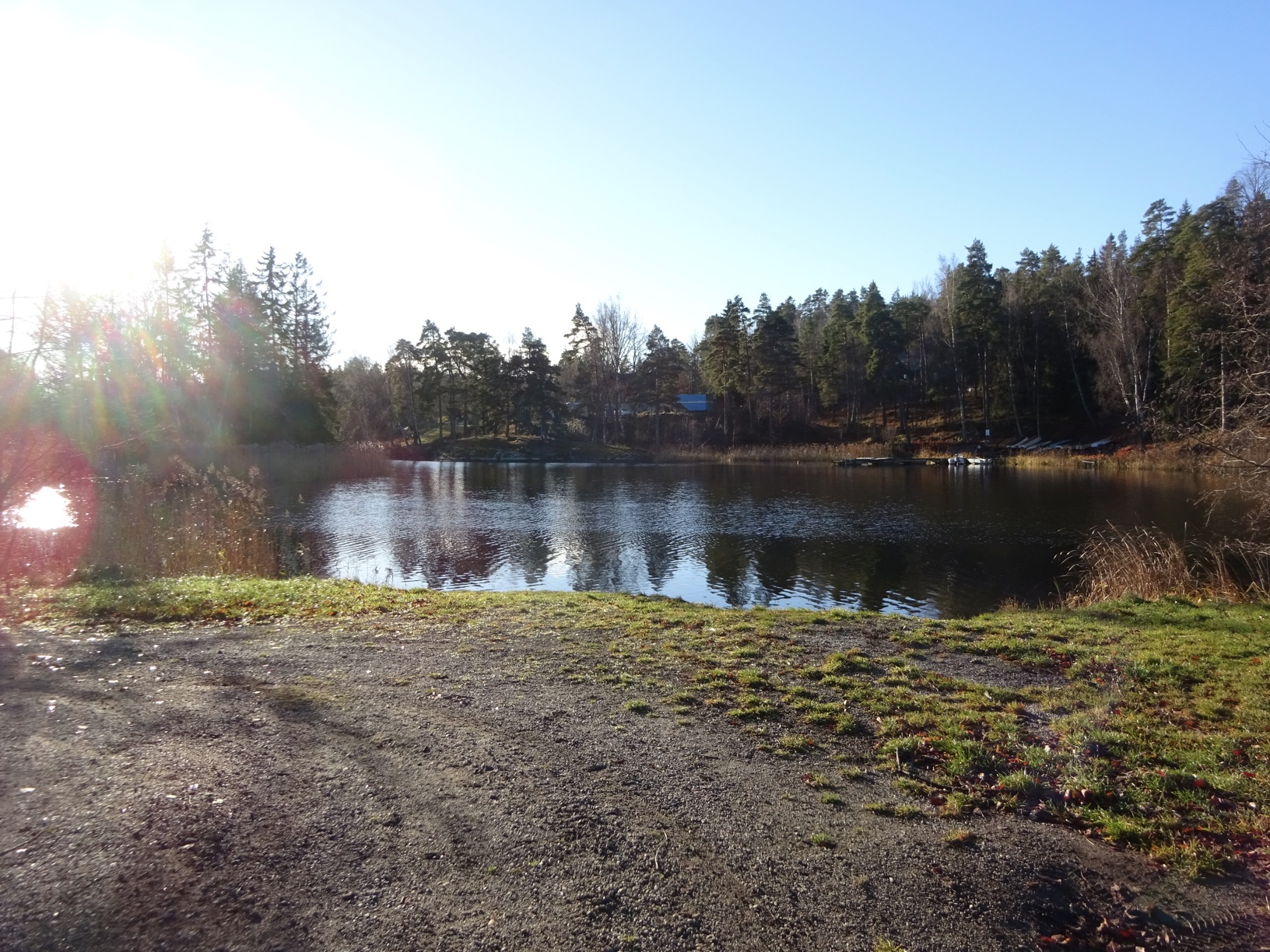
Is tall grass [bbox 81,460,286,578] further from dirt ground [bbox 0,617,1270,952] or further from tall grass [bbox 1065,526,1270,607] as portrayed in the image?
tall grass [bbox 1065,526,1270,607]

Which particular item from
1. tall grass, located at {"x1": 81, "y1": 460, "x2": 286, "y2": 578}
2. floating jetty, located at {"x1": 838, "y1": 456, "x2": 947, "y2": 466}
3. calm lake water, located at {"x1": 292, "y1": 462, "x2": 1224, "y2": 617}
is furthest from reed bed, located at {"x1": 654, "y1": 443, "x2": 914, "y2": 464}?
tall grass, located at {"x1": 81, "y1": 460, "x2": 286, "y2": 578}

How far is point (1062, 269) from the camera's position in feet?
222

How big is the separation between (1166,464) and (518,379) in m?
52.1

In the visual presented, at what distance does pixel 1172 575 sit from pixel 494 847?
15.9 metres

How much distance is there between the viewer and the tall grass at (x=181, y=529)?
1659cm

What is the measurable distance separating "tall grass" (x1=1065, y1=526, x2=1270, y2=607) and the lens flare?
22658 mm

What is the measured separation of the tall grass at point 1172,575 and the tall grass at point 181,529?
1813 cm

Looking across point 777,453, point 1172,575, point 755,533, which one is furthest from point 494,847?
point 777,453

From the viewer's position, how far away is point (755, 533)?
2609 centimetres

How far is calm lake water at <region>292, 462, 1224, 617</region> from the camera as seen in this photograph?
59.9ft

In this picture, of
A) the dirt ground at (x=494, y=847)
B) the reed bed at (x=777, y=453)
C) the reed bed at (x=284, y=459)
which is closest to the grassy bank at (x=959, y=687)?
the dirt ground at (x=494, y=847)

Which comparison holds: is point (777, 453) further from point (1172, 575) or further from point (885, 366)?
point (1172, 575)

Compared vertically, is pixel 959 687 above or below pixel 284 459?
below

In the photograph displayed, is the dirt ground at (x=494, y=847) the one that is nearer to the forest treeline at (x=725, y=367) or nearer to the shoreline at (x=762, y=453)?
the forest treeline at (x=725, y=367)
